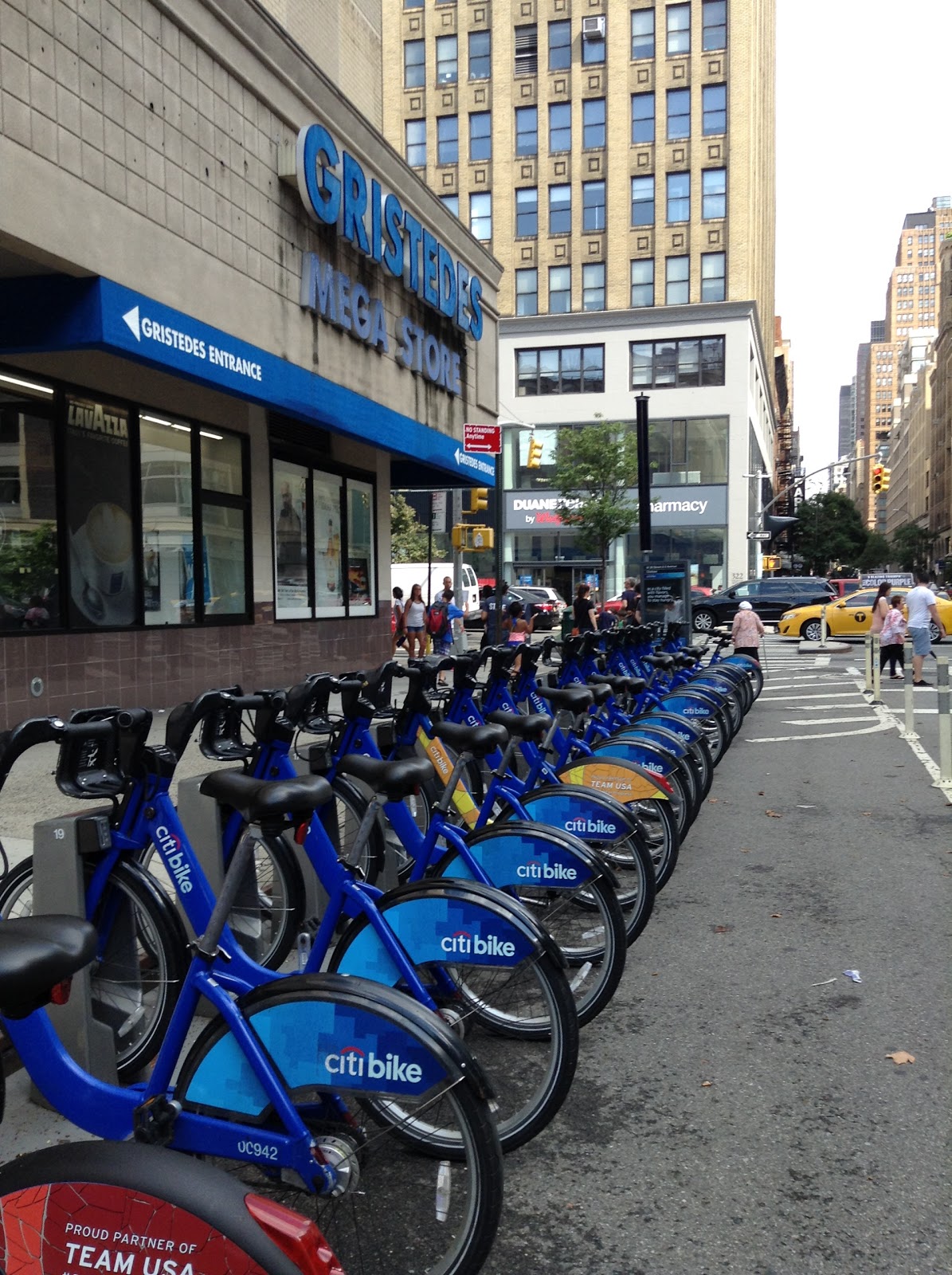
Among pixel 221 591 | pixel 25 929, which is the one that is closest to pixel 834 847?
pixel 25 929

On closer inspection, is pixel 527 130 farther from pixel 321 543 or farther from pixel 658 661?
pixel 658 661

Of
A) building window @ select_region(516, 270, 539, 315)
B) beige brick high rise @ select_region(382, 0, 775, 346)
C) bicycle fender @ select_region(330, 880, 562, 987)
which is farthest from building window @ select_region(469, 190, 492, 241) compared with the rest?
bicycle fender @ select_region(330, 880, 562, 987)

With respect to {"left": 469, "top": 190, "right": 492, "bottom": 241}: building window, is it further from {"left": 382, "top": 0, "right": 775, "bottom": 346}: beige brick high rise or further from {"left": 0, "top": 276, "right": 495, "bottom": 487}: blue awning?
{"left": 0, "top": 276, "right": 495, "bottom": 487}: blue awning

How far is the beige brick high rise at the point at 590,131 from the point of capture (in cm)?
4728

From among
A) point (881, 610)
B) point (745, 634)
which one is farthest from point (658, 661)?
point (881, 610)

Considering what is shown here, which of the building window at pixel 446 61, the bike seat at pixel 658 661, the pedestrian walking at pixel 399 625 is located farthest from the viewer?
the building window at pixel 446 61

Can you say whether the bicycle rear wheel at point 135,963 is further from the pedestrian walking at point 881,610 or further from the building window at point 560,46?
the building window at point 560,46

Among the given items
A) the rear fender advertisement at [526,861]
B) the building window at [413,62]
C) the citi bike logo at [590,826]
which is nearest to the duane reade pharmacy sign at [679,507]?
the building window at [413,62]

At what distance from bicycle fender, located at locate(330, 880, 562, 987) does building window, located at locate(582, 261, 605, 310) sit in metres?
48.8

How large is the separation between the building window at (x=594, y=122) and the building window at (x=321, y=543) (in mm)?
36662

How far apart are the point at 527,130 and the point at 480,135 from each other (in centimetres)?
221

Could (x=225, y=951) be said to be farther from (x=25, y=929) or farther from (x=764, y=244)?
(x=764, y=244)

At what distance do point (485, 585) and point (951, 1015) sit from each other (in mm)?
34503

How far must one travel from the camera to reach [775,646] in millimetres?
31094
